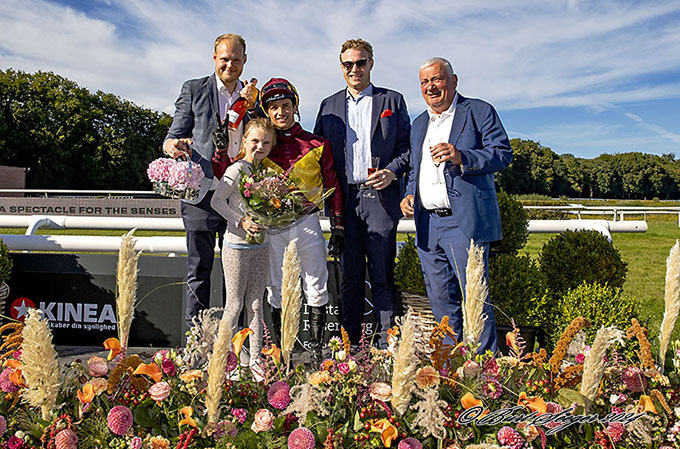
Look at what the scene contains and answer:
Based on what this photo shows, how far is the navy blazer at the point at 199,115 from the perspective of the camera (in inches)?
149

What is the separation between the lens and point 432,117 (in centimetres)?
368

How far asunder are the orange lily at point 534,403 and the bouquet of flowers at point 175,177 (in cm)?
237


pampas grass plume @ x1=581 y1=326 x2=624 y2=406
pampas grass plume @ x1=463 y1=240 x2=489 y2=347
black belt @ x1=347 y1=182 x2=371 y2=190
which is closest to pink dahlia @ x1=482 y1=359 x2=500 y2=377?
pampas grass plume @ x1=463 y1=240 x2=489 y2=347

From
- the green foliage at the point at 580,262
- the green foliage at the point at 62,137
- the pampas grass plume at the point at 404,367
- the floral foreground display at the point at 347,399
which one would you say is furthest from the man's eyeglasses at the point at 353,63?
the green foliage at the point at 62,137

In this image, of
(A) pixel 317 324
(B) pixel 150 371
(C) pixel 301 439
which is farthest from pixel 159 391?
(A) pixel 317 324

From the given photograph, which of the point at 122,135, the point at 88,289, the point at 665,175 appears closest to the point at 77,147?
the point at 122,135

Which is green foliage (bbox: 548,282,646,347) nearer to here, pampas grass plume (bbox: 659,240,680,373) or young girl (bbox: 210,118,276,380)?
pampas grass plume (bbox: 659,240,680,373)

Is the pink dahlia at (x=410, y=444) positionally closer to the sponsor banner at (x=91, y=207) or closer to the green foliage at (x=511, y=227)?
the green foliage at (x=511, y=227)

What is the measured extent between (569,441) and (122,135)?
151 feet

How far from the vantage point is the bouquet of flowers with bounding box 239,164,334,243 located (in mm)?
3045

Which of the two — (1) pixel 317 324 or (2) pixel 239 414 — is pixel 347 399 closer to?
(2) pixel 239 414

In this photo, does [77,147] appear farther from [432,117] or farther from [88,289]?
[432,117]

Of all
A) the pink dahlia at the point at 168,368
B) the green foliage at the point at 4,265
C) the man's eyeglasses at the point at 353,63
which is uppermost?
the man's eyeglasses at the point at 353,63

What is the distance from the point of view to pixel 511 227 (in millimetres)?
4520
